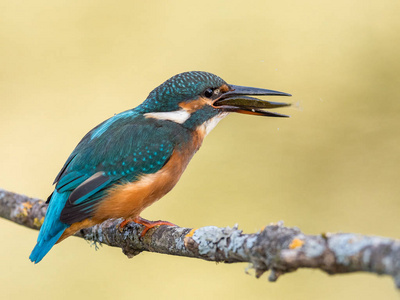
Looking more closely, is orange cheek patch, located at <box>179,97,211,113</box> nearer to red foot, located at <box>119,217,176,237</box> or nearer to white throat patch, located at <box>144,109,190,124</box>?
white throat patch, located at <box>144,109,190,124</box>

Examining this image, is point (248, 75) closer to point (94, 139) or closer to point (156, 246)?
point (94, 139)

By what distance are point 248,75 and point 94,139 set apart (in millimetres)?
2034

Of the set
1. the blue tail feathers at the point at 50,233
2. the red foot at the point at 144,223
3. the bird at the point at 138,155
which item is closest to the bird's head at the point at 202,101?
the bird at the point at 138,155

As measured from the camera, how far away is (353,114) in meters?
4.30

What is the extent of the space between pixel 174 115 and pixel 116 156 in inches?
18.1

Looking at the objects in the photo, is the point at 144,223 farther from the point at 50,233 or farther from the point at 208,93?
the point at 208,93

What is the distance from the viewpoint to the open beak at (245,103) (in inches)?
117

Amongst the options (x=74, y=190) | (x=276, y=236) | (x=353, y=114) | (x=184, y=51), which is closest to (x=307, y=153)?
(x=353, y=114)

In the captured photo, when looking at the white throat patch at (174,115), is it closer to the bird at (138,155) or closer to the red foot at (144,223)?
the bird at (138,155)

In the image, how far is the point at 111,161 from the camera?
274 cm

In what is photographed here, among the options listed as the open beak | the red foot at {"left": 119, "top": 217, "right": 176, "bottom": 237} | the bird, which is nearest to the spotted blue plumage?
the bird

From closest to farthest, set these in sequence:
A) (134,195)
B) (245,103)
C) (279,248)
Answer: (279,248), (134,195), (245,103)

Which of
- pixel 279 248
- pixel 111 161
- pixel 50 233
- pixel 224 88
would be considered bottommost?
pixel 50 233

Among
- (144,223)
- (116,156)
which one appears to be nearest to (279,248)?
(144,223)
